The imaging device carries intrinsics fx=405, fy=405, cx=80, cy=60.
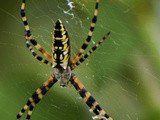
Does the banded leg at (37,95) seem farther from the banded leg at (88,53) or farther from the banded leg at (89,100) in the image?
the banded leg at (88,53)

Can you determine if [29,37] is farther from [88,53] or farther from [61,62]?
[88,53]

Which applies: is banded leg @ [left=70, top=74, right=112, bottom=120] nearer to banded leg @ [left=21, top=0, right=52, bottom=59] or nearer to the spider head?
the spider head

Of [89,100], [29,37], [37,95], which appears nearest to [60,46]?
[29,37]

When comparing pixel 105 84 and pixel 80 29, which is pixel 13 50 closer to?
pixel 80 29

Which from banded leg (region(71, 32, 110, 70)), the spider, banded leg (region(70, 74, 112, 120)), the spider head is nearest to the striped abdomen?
the spider

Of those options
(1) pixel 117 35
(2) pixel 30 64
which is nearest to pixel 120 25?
(1) pixel 117 35

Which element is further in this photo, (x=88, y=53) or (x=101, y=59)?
(x=88, y=53)

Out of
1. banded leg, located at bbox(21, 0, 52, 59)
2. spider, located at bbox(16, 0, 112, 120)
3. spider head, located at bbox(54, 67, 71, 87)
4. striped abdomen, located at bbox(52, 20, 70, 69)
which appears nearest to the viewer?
striped abdomen, located at bbox(52, 20, 70, 69)
